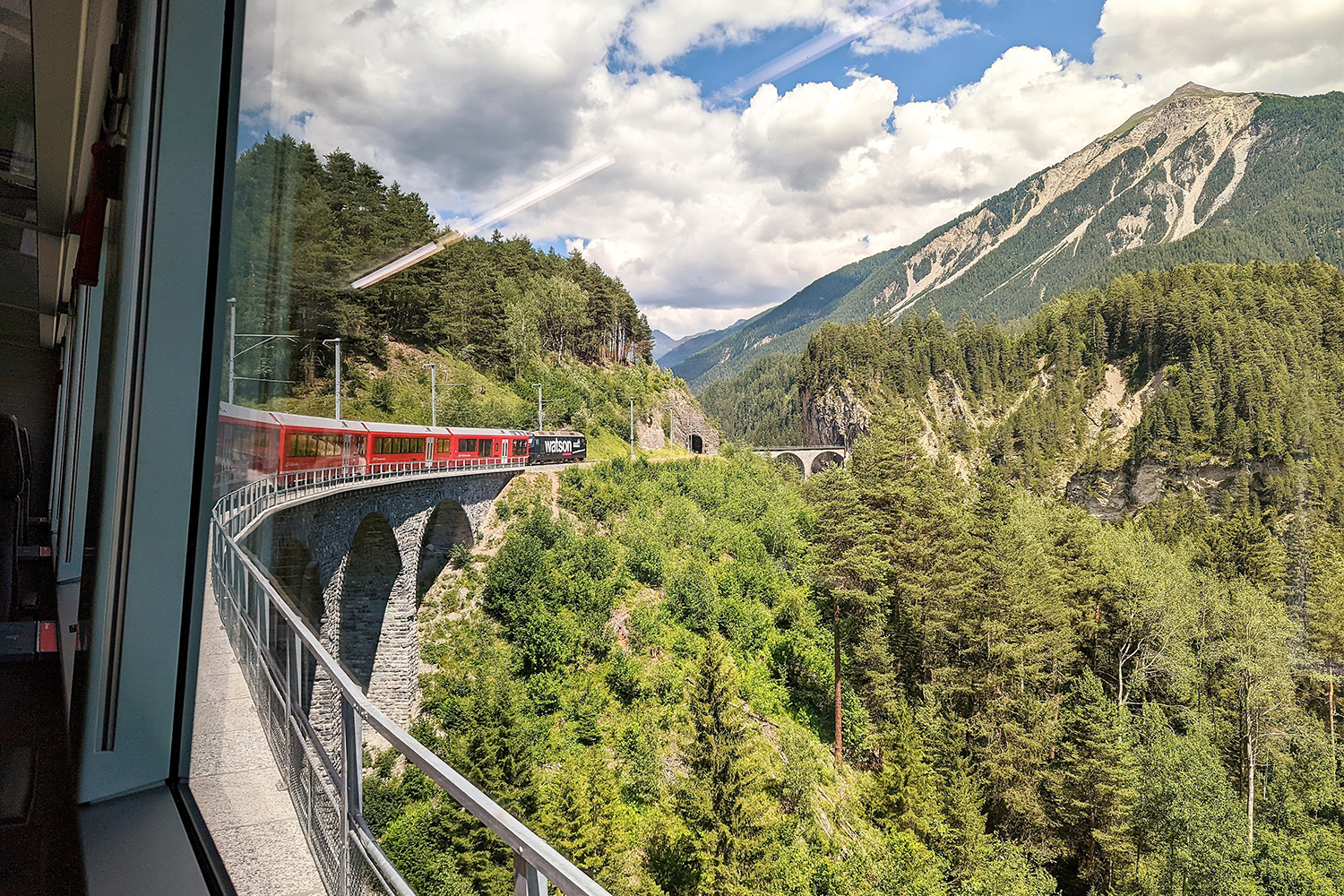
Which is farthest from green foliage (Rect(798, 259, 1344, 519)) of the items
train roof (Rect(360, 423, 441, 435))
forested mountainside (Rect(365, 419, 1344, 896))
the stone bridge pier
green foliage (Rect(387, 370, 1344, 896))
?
train roof (Rect(360, 423, 441, 435))

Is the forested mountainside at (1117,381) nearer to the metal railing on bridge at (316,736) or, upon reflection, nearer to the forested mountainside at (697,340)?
the forested mountainside at (697,340)

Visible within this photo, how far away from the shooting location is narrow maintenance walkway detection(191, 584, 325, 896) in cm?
103

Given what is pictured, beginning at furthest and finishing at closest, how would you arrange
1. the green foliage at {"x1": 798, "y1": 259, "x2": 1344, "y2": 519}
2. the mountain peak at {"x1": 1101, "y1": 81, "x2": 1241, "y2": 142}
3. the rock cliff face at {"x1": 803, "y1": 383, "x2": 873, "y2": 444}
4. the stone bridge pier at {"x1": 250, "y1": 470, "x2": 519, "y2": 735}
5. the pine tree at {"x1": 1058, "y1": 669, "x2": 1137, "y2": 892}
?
the rock cliff face at {"x1": 803, "y1": 383, "x2": 873, "y2": 444} < the green foliage at {"x1": 798, "y1": 259, "x2": 1344, "y2": 519} < the pine tree at {"x1": 1058, "y1": 669, "x2": 1137, "y2": 892} < the mountain peak at {"x1": 1101, "y1": 81, "x2": 1241, "y2": 142} < the stone bridge pier at {"x1": 250, "y1": 470, "x2": 519, "y2": 735}

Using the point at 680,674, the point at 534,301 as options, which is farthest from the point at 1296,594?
the point at 534,301

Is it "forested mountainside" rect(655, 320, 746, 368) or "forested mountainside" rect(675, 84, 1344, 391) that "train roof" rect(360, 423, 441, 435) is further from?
"forested mountainside" rect(675, 84, 1344, 391)

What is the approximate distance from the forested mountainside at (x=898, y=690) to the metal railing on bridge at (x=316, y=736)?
3303 mm

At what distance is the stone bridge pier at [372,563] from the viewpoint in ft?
4.14

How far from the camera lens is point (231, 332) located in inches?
49.4

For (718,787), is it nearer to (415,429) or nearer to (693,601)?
(415,429)

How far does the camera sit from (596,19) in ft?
4.54

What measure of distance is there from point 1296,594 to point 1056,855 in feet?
47.8

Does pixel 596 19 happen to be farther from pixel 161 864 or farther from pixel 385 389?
pixel 161 864

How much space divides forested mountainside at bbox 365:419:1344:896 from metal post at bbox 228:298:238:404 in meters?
3.58

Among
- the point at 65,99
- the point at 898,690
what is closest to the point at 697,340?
the point at 65,99
